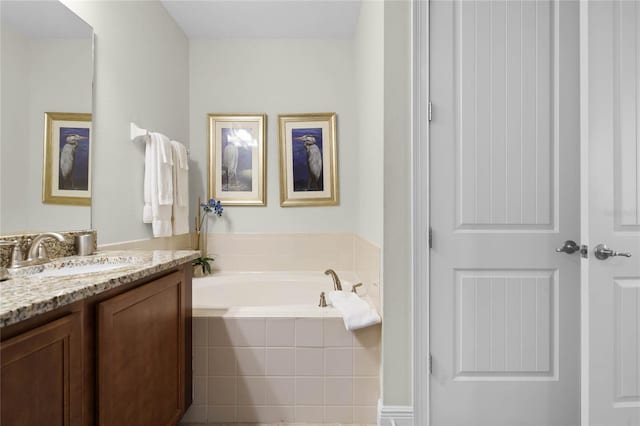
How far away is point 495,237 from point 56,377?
162 cm

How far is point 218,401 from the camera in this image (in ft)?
5.61

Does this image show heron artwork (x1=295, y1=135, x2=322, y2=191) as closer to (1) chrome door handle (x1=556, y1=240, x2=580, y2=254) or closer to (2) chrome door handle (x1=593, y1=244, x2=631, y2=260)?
(1) chrome door handle (x1=556, y1=240, x2=580, y2=254)

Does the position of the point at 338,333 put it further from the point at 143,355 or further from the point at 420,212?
the point at 143,355

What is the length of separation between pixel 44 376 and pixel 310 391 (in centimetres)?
122

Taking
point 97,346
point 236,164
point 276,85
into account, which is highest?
point 276,85

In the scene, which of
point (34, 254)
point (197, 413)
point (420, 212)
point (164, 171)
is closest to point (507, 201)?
point (420, 212)

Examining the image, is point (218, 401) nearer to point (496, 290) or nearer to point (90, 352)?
point (90, 352)

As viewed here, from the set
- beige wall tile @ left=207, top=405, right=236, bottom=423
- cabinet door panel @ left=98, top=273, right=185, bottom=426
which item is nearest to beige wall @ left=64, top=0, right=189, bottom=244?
cabinet door panel @ left=98, top=273, right=185, bottom=426

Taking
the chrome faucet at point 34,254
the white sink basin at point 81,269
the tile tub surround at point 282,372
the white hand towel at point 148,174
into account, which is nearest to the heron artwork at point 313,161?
the white hand towel at point 148,174

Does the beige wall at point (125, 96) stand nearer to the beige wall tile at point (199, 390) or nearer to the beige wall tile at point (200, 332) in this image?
the beige wall tile at point (200, 332)

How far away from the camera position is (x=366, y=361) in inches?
66.6

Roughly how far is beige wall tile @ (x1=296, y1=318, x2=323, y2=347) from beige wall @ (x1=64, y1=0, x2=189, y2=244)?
115cm

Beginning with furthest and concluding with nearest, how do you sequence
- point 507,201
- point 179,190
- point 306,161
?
point 306,161
point 179,190
point 507,201

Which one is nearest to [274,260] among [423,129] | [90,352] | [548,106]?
[423,129]
